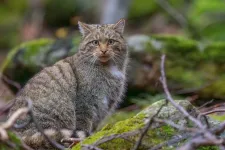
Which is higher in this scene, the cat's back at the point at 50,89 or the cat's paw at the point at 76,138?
the cat's back at the point at 50,89

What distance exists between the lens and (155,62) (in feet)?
27.8

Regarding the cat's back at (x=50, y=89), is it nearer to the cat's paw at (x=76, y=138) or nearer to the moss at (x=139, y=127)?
the cat's paw at (x=76, y=138)

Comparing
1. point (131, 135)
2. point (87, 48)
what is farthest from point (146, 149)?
point (87, 48)

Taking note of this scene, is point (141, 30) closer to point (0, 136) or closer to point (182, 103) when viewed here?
point (182, 103)

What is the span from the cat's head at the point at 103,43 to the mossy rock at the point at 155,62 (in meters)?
1.98

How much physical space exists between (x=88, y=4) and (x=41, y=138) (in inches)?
453

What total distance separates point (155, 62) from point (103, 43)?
2474 millimetres

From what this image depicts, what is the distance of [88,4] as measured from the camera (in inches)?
635

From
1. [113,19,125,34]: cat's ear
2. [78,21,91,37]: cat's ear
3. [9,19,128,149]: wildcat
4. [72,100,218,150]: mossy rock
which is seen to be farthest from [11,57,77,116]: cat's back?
[72,100,218,150]: mossy rock

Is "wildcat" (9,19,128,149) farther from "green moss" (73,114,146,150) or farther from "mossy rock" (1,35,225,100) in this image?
"mossy rock" (1,35,225,100)

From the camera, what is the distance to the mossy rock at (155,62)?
8.41 m

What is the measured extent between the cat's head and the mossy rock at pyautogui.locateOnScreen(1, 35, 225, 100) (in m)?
1.98

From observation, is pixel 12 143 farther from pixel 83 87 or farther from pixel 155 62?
pixel 155 62

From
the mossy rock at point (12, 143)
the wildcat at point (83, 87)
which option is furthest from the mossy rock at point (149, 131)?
the wildcat at point (83, 87)
